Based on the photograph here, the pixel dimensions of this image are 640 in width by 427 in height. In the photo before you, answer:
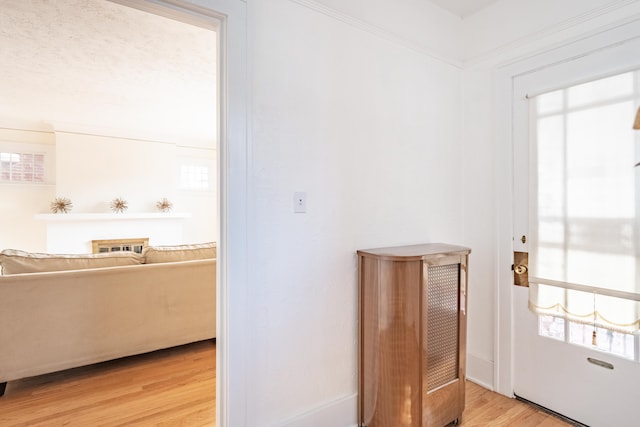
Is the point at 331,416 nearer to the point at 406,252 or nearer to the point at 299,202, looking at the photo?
the point at 406,252

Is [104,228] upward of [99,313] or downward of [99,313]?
upward

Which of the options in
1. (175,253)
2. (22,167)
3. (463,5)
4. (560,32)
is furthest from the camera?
(22,167)

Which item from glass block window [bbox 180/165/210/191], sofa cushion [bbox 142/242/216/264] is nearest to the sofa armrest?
sofa cushion [bbox 142/242/216/264]

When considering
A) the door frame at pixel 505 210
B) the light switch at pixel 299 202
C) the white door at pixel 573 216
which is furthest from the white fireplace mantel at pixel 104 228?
the white door at pixel 573 216

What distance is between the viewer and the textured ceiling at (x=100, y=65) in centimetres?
232

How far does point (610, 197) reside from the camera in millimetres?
1715

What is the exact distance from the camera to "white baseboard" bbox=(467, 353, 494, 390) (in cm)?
225

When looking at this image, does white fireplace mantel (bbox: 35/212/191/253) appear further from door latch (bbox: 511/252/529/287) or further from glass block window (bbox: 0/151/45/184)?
door latch (bbox: 511/252/529/287)

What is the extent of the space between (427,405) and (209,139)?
622cm

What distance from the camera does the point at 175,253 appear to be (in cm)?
299

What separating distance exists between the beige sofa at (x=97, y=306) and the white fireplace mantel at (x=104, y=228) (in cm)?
323

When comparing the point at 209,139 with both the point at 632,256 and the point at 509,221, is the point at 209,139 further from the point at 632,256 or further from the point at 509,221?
the point at 632,256

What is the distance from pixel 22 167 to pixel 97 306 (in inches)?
175

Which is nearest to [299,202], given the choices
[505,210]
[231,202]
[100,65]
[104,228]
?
[231,202]
